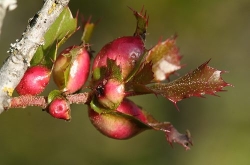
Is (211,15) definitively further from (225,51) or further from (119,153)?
(119,153)

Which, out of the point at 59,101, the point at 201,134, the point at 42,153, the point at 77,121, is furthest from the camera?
the point at 201,134

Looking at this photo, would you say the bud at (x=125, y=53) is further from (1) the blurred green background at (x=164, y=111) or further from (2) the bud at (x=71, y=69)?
(1) the blurred green background at (x=164, y=111)

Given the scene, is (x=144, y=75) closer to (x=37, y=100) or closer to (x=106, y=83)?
(x=106, y=83)

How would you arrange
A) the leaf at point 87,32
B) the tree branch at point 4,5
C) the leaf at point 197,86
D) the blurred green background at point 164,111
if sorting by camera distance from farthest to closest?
1. the blurred green background at point 164,111
2. the leaf at point 87,32
3. the leaf at point 197,86
4. the tree branch at point 4,5

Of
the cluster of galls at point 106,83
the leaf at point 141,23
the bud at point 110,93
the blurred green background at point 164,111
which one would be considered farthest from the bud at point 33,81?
the blurred green background at point 164,111

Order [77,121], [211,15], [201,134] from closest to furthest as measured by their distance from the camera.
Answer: [77,121] → [201,134] → [211,15]

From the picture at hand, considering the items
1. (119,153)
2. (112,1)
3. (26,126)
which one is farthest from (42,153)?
(112,1)
